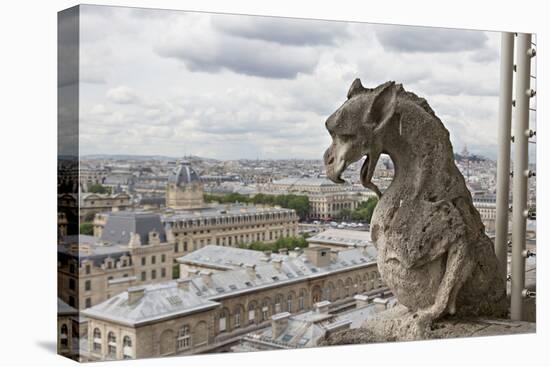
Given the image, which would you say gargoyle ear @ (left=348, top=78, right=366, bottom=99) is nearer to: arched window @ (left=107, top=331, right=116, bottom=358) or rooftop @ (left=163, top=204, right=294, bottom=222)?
rooftop @ (left=163, top=204, right=294, bottom=222)

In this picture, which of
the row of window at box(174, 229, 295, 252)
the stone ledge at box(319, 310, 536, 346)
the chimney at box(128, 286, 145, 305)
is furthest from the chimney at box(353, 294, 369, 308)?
the chimney at box(128, 286, 145, 305)

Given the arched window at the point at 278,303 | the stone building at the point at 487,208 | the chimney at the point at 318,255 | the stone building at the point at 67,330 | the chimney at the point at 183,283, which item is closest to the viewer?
the stone building at the point at 67,330

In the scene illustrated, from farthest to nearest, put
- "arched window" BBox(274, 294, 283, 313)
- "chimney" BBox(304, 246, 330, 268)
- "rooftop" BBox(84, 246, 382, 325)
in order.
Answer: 1. "chimney" BBox(304, 246, 330, 268)
2. "arched window" BBox(274, 294, 283, 313)
3. "rooftop" BBox(84, 246, 382, 325)

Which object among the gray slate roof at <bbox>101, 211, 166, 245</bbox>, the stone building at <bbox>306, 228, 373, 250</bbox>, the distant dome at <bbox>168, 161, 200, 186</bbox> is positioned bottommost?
the stone building at <bbox>306, 228, 373, 250</bbox>

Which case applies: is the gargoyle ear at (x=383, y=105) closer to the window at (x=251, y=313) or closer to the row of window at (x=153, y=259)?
the window at (x=251, y=313)

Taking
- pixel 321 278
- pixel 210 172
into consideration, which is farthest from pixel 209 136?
pixel 321 278

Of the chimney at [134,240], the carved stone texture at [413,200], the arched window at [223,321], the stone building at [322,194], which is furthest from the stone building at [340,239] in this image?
the chimney at [134,240]
